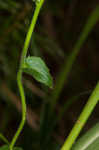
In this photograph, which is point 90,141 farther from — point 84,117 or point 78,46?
point 78,46

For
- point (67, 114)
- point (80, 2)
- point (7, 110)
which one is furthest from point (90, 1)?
point (7, 110)

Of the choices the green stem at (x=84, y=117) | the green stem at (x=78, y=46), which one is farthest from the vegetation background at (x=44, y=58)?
the green stem at (x=84, y=117)

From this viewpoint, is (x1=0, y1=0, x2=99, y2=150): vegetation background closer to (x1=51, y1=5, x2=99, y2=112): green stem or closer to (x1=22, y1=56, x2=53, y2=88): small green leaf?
(x1=51, y1=5, x2=99, y2=112): green stem

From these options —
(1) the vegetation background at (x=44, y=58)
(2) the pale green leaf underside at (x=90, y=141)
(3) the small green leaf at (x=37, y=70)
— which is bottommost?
(1) the vegetation background at (x=44, y=58)

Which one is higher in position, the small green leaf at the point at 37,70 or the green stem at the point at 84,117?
the small green leaf at the point at 37,70

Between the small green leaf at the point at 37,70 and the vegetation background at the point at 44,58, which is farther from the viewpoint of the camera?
the vegetation background at the point at 44,58

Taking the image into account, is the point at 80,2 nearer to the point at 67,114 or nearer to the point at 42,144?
the point at 67,114

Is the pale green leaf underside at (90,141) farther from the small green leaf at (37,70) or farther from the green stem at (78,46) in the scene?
the green stem at (78,46)
